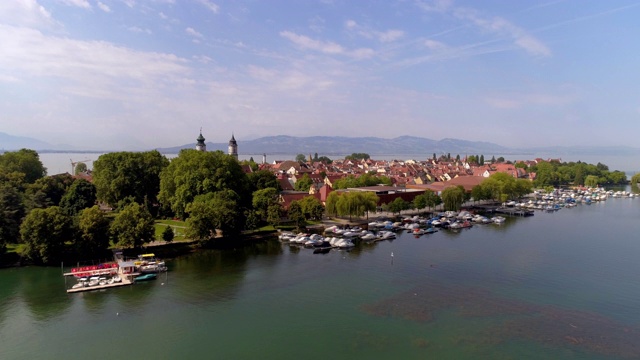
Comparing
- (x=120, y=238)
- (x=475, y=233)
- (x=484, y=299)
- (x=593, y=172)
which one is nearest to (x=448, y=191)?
(x=475, y=233)

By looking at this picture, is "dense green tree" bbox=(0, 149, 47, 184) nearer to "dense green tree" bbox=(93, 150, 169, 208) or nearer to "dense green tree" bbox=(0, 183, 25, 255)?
"dense green tree" bbox=(93, 150, 169, 208)

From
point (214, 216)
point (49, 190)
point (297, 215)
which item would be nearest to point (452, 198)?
point (297, 215)

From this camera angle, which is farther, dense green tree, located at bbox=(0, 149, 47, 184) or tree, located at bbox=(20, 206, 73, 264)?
dense green tree, located at bbox=(0, 149, 47, 184)

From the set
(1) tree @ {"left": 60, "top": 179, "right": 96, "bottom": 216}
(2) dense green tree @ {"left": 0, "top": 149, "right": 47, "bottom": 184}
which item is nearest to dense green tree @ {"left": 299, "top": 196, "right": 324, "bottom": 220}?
(1) tree @ {"left": 60, "top": 179, "right": 96, "bottom": 216}

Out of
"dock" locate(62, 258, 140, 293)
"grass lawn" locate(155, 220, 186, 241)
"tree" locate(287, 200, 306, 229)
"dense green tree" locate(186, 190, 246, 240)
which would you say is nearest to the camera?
"dock" locate(62, 258, 140, 293)

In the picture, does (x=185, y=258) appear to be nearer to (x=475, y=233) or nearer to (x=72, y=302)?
(x=72, y=302)

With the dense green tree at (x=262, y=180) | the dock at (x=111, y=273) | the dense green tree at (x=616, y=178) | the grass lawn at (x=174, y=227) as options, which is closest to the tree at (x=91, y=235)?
the dock at (x=111, y=273)

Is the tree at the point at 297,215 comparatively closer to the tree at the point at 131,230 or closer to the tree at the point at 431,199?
the tree at the point at 131,230
